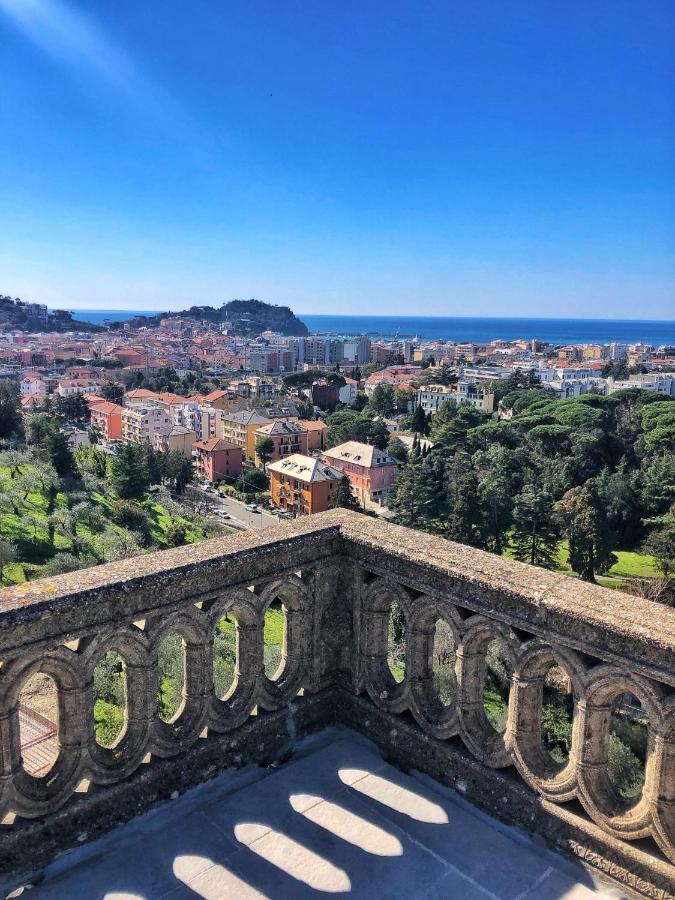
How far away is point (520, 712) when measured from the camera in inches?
210

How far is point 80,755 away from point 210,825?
1.16m

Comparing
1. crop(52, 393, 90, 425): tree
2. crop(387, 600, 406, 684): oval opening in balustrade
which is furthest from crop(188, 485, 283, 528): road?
crop(52, 393, 90, 425): tree

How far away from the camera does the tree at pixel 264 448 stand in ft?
218

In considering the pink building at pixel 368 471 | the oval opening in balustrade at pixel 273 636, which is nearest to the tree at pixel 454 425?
the pink building at pixel 368 471

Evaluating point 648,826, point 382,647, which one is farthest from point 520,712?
point 382,647

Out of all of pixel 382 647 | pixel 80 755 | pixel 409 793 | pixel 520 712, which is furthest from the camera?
pixel 382 647

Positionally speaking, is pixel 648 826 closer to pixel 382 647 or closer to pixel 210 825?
pixel 382 647

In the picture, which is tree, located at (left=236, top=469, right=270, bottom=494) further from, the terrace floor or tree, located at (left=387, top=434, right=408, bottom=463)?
the terrace floor

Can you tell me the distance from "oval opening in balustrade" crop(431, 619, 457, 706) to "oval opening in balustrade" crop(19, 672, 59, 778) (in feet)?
16.5

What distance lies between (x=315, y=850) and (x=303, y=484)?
4789 centimetres

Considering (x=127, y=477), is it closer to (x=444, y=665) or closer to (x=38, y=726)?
(x=444, y=665)

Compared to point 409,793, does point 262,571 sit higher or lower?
higher

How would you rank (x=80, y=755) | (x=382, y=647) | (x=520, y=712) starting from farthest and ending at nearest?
(x=382, y=647) < (x=520, y=712) < (x=80, y=755)

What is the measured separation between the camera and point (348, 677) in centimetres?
680
